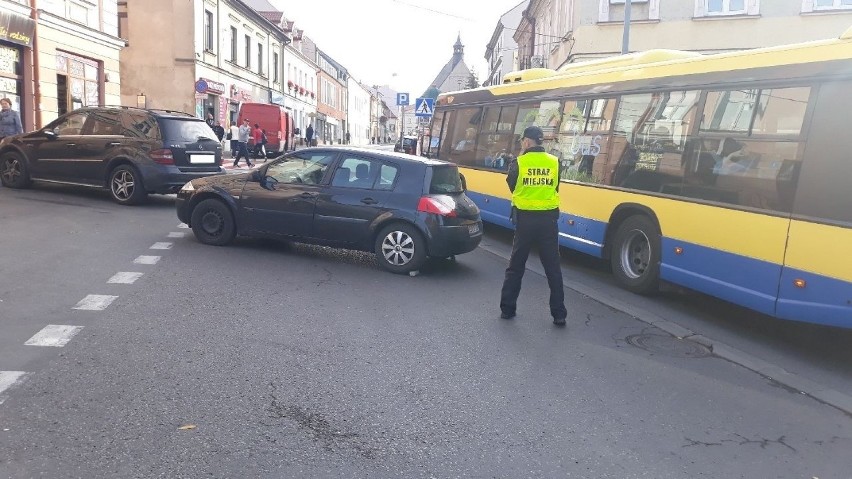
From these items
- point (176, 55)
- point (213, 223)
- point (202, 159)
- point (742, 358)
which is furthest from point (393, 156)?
point (176, 55)

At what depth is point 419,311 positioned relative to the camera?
6766 mm

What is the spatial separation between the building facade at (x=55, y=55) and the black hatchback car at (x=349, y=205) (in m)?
12.4

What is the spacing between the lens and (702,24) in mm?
23812

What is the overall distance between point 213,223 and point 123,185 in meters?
4.34

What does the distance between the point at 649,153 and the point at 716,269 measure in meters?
1.81

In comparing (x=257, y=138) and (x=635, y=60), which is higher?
(x=635, y=60)

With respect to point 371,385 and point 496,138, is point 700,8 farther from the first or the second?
point 371,385

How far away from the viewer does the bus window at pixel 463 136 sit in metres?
13.0

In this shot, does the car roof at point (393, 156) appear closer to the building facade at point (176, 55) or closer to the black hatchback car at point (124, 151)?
the black hatchback car at point (124, 151)

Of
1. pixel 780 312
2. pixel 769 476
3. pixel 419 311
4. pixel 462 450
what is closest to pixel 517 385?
pixel 462 450

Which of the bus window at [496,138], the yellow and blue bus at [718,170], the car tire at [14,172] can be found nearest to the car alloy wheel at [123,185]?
the car tire at [14,172]

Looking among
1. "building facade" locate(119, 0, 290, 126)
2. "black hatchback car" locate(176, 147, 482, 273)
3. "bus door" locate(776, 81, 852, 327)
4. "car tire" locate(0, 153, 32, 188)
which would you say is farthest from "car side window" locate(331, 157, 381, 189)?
"building facade" locate(119, 0, 290, 126)

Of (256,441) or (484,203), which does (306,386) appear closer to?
(256,441)

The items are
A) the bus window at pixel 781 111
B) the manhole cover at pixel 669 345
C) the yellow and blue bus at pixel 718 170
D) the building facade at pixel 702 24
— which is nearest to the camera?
the yellow and blue bus at pixel 718 170
